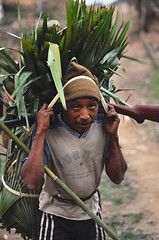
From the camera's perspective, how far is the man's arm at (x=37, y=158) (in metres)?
2.07

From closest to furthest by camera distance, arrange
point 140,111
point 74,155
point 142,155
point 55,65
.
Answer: point 55,65 → point 74,155 → point 140,111 → point 142,155

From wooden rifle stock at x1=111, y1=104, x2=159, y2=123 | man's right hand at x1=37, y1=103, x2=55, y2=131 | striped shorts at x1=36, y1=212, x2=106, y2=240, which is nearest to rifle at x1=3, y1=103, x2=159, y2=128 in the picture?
wooden rifle stock at x1=111, y1=104, x2=159, y2=123

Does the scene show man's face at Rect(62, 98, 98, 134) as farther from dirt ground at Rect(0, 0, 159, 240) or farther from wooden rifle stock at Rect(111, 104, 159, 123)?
dirt ground at Rect(0, 0, 159, 240)

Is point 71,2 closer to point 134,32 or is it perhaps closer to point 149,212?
point 149,212

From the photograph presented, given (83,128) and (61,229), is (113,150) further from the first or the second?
(61,229)

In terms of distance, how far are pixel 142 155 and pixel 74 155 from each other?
5190mm

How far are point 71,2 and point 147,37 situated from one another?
1562cm

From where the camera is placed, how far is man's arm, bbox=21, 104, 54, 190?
2074 millimetres

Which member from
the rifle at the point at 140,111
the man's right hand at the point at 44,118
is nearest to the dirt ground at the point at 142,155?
the rifle at the point at 140,111

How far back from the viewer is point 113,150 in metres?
2.36

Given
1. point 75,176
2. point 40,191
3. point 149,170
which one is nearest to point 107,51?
point 75,176

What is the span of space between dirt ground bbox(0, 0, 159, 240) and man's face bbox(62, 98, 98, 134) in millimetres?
718

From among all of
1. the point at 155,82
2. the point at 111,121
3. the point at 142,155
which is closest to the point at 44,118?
the point at 111,121

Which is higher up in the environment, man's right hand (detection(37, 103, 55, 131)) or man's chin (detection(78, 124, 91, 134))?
man's right hand (detection(37, 103, 55, 131))
